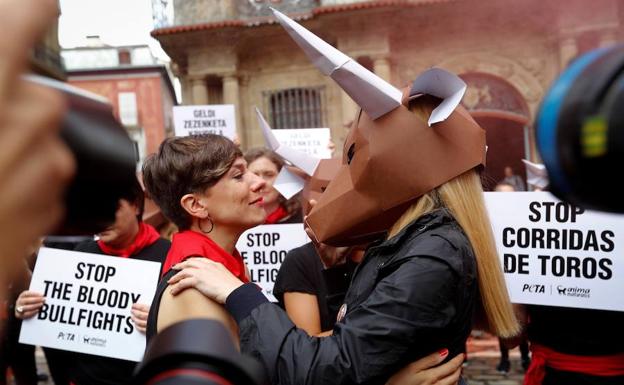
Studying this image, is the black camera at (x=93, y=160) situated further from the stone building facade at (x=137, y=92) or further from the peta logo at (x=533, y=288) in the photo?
the stone building facade at (x=137, y=92)

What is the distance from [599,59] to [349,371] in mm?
1106

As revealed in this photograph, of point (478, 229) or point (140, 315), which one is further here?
point (140, 315)

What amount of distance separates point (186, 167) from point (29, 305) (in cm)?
166

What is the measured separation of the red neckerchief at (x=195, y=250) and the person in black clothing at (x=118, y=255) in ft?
2.71

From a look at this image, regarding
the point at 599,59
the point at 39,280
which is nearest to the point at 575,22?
the point at 39,280

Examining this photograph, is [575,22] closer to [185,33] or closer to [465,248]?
[185,33]

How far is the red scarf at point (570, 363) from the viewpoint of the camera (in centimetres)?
262

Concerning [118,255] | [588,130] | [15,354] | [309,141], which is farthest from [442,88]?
[15,354]

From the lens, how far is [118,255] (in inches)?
137

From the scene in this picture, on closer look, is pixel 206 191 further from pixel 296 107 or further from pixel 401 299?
pixel 296 107

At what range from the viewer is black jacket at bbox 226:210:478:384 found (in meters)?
1.55

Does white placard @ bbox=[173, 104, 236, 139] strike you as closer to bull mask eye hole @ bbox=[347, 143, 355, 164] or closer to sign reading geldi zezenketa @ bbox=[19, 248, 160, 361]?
sign reading geldi zezenketa @ bbox=[19, 248, 160, 361]

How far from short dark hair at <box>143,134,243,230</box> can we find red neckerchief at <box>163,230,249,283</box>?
0.15 meters

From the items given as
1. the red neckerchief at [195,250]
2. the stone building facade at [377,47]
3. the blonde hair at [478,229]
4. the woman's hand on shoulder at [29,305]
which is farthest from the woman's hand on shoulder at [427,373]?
the stone building facade at [377,47]
